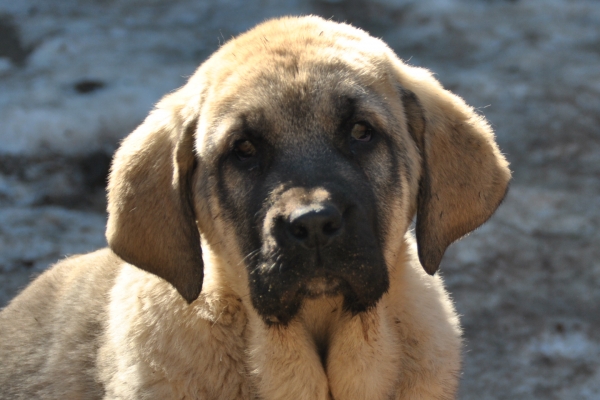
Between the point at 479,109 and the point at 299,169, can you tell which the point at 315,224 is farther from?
the point at 479,109

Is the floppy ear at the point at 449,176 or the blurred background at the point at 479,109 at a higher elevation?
the floppy ear at the point at 449,176

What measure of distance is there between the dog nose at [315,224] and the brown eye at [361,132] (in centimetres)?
54

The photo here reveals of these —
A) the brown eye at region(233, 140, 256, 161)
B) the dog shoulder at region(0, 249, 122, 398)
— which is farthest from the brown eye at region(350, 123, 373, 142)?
the dog shoulder at region(0, 249, 122, 398)

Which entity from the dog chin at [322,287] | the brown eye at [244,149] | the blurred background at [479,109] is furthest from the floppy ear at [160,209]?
the blurred background at [479,109]

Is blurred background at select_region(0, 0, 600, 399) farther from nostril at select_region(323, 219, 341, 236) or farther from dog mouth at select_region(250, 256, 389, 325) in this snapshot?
nostril at select_region(323, 219, 341, 236)

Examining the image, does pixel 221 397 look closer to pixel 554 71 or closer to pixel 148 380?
pixel 148 380

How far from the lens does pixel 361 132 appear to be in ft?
11.8

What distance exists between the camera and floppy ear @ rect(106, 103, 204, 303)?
361 cm

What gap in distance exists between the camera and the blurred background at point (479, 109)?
5676mm

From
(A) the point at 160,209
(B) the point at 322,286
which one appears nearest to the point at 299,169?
(B) the point at 322,286

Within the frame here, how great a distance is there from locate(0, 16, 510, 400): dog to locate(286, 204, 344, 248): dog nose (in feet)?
0.50

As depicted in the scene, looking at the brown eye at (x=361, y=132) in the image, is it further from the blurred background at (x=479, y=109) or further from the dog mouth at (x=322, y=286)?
the blurred background at (x=479, y=109)

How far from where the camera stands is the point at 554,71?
8406 mm

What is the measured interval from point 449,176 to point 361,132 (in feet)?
1.53
